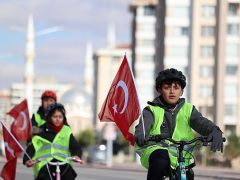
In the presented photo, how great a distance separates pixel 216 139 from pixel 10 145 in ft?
15.0

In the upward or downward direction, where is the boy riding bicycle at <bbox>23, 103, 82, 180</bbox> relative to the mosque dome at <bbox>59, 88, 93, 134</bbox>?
downward

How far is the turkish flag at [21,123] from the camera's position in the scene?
13.4 metres

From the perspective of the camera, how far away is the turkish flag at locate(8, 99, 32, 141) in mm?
13359

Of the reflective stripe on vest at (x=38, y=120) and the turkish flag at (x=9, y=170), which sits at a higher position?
the reflective stripe on vest at (x=38, y=120)

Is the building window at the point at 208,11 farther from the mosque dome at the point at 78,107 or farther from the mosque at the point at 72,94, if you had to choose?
the mosque dome at the point at 78,107

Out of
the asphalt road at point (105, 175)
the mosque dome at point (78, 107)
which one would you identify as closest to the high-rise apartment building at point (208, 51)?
the mosque dome at point (78, 107)

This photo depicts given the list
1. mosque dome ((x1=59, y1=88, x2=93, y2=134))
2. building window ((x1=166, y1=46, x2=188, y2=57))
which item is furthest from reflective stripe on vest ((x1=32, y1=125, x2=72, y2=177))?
mosque dome ((x1=59, y1=88, x2=93, y2=134))

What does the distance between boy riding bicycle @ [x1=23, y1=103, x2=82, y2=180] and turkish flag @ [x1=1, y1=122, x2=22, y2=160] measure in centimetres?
113

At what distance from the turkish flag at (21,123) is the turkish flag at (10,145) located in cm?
266

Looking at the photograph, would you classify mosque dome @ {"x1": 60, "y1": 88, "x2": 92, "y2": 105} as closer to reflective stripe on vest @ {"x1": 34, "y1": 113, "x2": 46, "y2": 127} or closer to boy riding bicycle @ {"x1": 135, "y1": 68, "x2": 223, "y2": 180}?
reflective stripe on vest @ {"x1": 34, "y1": 113, "x2": 46, "y2": 127}

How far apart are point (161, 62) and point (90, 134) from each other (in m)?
19.0

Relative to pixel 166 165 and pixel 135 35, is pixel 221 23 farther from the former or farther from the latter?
pixel 166 165

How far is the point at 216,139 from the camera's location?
19.1 feet

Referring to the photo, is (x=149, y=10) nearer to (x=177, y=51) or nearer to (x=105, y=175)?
(x=177, y=51)
